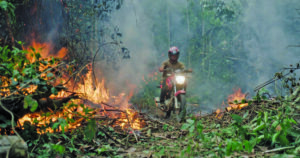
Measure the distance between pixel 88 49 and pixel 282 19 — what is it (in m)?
10.8

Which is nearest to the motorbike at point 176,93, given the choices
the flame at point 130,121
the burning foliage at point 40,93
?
the flame at point 130,121

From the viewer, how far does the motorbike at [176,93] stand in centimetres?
626

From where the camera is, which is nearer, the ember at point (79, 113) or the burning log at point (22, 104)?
the burning log at point (22, 104)

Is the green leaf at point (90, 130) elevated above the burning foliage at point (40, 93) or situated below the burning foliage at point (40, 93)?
below

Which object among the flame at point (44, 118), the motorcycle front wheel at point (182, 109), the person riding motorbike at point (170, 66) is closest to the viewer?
the flame at point (44, 118)

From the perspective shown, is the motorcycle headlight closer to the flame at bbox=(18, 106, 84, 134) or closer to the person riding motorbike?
the person riding motorbike

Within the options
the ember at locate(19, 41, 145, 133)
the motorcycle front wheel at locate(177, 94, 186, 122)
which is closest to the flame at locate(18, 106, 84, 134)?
the ember at locate(19, 41, 145, 133)

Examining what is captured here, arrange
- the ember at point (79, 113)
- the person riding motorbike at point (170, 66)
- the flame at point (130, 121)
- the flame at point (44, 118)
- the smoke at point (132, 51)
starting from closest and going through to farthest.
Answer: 1. the flame at point (44, 118)
2. the ember at point (79, 113)
3. the flame at point (130, 121)
4. the person riding motorbike at point (170, 66)
5. the smoke at point (132, 51)

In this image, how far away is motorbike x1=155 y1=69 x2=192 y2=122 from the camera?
6.26 m

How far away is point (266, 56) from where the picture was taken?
14.5 meters

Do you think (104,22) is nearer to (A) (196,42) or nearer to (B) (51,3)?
(B) (51,3)

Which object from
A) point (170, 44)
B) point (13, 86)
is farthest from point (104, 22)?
point (170, 44)

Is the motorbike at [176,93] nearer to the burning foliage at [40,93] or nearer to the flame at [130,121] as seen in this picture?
the flame at [130,121]

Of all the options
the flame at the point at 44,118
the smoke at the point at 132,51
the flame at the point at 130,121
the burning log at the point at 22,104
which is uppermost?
the smoke at the point at 132,51
